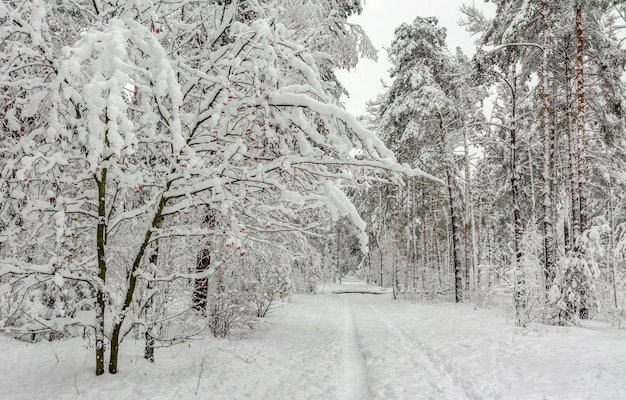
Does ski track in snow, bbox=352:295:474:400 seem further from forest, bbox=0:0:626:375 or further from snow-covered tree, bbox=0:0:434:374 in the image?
snow-covered tree, bbox=0:0:434:374

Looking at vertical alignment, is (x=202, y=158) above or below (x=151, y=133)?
below

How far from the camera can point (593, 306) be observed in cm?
962

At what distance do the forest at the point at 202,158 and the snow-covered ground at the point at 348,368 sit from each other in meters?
0.50

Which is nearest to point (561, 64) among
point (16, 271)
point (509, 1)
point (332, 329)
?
point (509, 1)

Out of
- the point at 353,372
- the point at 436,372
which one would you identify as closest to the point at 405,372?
the point at 436,372

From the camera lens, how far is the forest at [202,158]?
3398 millimetres

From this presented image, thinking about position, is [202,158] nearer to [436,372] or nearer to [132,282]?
[132,282]

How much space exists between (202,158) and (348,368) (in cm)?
519

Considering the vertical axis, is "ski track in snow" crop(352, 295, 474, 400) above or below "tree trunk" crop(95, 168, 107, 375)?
below

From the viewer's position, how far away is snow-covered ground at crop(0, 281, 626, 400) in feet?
16.5

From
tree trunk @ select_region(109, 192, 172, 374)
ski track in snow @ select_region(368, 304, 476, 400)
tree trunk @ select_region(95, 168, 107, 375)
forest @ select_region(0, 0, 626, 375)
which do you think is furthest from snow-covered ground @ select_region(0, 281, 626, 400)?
tree trunk @ select_region(95, 168, 107, 375)

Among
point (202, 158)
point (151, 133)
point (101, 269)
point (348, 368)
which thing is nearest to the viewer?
point (151, 133)

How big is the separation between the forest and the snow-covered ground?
19.8 inches

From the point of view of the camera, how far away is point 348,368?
736 cm
